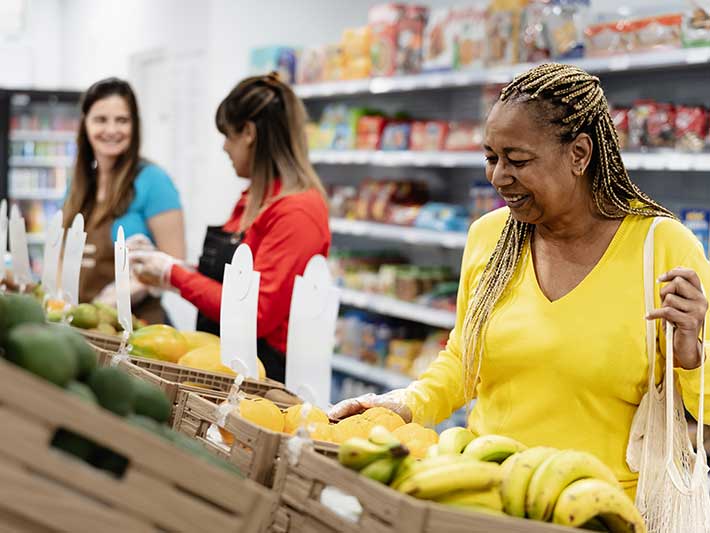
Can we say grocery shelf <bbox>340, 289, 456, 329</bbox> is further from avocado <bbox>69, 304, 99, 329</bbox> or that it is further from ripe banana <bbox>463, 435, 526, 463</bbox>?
ripe banana <bbox>463, 435, 526, 463</bbox>

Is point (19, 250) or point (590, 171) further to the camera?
point (19, 250)

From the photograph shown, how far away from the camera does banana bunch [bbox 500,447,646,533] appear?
1.29 meters

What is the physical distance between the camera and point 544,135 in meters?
1.87

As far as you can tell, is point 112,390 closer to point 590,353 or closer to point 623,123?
point 590,353

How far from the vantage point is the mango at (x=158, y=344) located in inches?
92.4

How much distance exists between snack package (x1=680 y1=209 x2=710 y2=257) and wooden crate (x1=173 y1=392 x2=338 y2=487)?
2.68 metres

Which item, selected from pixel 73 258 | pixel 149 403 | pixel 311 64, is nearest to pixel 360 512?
pixel 149 403

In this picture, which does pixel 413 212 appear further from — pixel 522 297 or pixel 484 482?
pixel 484 482

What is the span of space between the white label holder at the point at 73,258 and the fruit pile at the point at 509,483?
4.52ft

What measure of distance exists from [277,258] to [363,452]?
1686 mm

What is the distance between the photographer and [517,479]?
132 centimetres

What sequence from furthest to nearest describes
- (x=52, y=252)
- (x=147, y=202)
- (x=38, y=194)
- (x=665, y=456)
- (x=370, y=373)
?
(x=38, y=194) < (x=370, y=373) < (x=147, y=202) < (x=52, y=252) < (x=665, y=456)

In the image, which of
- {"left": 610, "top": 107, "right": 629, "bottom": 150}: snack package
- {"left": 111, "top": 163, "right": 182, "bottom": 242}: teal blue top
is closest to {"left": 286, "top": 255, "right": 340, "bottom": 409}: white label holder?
{"left": 111, "top": 163, "right": 182, "bottom": 242}: teal blue top

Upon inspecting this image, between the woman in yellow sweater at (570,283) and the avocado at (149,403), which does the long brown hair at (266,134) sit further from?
the avocado at (149,403)
